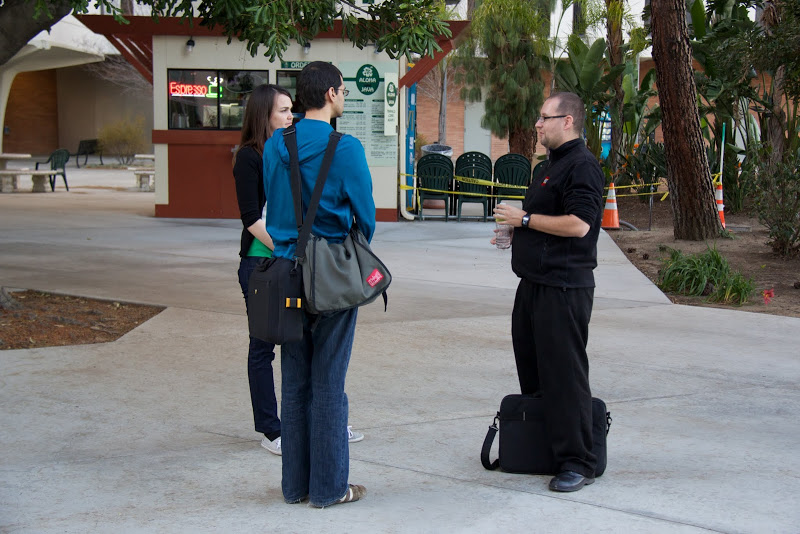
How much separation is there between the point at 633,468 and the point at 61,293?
6.20m

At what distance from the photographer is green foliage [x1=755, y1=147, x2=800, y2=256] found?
10867mm

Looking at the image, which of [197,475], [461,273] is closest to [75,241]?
[461,273]

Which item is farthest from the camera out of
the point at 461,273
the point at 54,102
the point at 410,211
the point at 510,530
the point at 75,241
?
the point at 54,102

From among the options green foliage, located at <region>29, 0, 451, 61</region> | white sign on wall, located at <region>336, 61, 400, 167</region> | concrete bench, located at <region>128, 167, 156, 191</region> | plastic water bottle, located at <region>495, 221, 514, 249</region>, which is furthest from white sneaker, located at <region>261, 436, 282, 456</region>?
concrete bench, located at <region>128, 167, 156, 191</region>

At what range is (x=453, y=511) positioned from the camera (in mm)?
3924

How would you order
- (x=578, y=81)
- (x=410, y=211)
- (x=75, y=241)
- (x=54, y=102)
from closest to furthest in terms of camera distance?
(x=75, y=241) < (x=410, y=211) < (x=578, y=81) < (x=54, y=102)

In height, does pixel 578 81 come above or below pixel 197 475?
above

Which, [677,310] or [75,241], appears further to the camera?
[75,241]

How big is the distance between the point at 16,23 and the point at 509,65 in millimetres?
20055

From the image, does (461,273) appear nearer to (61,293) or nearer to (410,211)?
(61,293)

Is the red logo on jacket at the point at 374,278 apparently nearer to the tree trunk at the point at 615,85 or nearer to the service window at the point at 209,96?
the service window at the point at 209,96

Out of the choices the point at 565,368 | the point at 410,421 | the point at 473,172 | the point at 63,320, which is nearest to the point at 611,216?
the point at 473,172

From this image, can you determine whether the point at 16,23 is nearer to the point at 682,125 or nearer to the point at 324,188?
the point at 324,188

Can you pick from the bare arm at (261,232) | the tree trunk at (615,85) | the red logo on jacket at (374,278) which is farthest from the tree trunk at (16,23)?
Result: the tree trunk at (615,85)
